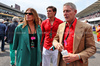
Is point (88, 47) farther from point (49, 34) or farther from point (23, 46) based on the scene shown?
point (49, 34)

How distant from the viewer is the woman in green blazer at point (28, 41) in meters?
1.95

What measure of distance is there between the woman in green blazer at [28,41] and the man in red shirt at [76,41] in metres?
0.90

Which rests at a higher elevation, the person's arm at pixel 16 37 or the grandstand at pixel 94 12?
the grandstand at pixel 94 12

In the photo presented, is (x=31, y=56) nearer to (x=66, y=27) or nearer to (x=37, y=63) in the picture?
(x=37, y=63)

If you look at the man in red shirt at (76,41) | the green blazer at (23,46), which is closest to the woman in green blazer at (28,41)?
the green blazer at (23,46)

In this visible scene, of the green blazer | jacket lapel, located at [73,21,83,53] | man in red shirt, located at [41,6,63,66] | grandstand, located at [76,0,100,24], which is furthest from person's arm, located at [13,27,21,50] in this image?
grandstand, located at [76,0,100,24]

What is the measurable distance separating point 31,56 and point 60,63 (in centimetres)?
89

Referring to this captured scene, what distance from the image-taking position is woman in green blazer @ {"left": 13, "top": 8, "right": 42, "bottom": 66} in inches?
76.7

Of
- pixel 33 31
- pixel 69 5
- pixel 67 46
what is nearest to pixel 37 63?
pixel 33 31

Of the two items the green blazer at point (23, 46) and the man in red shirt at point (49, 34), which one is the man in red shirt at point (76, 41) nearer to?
the green blazer at point (23, 46)

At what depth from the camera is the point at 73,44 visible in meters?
1.20

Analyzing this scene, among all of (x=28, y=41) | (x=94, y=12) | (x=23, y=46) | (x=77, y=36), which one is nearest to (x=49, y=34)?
(x=28, y=41)

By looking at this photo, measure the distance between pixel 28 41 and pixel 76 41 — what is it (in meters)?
1.15

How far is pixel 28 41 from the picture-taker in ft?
6.42
